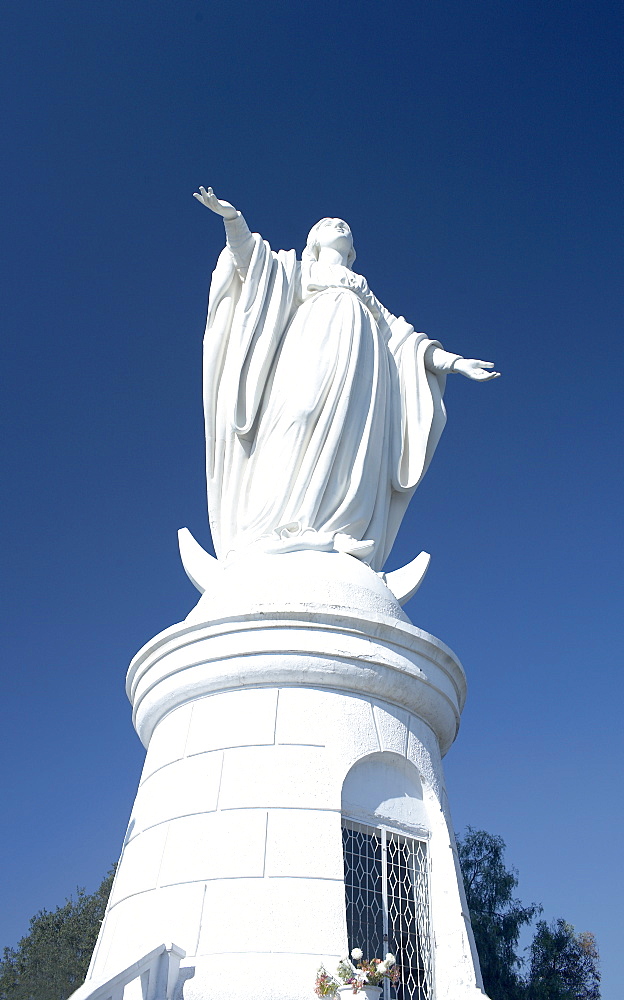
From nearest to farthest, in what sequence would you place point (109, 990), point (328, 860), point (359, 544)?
point (109, 990) → point (328, 860) → point (359, 544)

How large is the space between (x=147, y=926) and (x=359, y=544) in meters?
3.73

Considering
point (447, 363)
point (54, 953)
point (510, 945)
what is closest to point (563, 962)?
point (510, 945)

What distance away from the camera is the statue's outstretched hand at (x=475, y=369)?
9584mm

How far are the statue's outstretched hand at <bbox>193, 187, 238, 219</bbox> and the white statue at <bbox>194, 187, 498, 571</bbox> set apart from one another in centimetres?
1

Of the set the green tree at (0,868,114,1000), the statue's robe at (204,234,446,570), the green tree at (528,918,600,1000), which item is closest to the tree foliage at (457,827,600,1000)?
the green tree at (528,918,600,1000)

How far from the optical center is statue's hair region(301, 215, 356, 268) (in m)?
10.8

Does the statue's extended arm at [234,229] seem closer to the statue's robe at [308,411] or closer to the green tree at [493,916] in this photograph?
the statue's robe at [308,411]

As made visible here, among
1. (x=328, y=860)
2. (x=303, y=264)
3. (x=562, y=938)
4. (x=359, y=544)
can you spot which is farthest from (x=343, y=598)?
(x=562, y=938)

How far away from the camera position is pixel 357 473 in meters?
8.59

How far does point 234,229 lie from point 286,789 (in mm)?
5765

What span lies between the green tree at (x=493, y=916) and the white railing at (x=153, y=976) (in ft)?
55.7

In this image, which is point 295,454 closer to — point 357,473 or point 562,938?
point 357,473

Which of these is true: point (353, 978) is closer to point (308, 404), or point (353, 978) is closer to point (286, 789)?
point (286, 789)

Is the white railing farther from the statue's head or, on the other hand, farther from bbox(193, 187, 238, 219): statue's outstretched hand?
the statue's head
